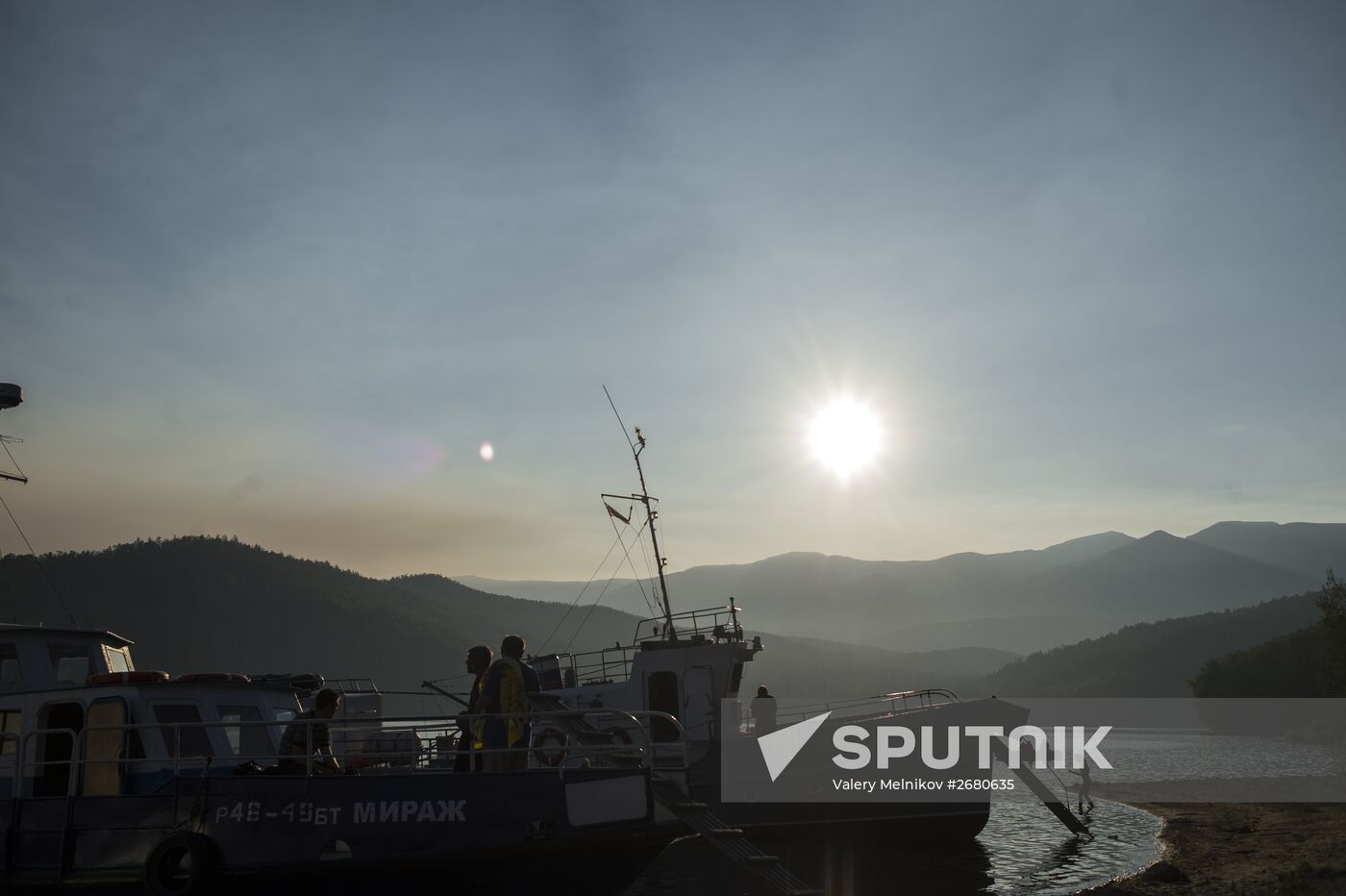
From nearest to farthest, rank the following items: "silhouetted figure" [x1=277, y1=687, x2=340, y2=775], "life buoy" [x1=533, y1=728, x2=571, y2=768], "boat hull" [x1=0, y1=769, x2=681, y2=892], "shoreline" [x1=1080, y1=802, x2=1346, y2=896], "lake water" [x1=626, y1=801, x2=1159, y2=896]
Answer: "boat hull" [x1=0, y1=769, x2=681, y2=892]
"silhouetted figure" [x1=277, y1=687, x2=340, y2=775]
"life buoy" [x1=533, y1=728, x2=571, y2=768]
"shoreline" [x1=1080, y1=802, x2=1346, y2=896]
"lake water" [x1=626, y1=801, x2=1159, y2=896]

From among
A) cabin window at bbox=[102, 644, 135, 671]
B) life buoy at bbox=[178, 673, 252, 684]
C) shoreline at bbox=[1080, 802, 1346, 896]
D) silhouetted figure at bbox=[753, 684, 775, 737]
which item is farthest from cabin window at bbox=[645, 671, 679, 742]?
life buoy at bbox=[178, 673, 252, 684]

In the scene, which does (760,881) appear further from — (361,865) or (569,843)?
(361,865)

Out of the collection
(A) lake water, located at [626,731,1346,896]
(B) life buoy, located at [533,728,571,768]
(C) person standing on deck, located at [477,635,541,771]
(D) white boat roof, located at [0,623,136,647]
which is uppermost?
(D) white boat roof, located at [0,623,136,647]

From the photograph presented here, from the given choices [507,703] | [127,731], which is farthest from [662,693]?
[127,731]

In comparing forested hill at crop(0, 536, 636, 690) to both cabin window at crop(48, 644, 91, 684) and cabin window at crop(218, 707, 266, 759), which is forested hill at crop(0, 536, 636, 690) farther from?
cabin window at crop(218, 707, 266, 759)

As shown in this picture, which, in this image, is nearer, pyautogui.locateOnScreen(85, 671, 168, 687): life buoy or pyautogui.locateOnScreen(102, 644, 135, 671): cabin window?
pyautogui.locateOnScreen(85, 671, 168, 687): life buoy

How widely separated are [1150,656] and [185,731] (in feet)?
556

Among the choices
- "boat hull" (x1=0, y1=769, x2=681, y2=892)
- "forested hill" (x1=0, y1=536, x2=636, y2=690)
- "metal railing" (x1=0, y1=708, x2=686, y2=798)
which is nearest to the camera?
"boat hull" (x1=0, y1=769, x2=681, y2=892)

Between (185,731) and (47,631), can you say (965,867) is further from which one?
(47,631)

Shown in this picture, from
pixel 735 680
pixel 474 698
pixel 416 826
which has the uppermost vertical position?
pixel 474 698

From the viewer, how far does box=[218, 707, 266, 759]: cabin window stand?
1414 cm

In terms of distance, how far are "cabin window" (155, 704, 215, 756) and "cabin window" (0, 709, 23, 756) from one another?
2.45 metres

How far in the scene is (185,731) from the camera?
13.5 metres

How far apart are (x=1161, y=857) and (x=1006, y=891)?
19.1 ft
